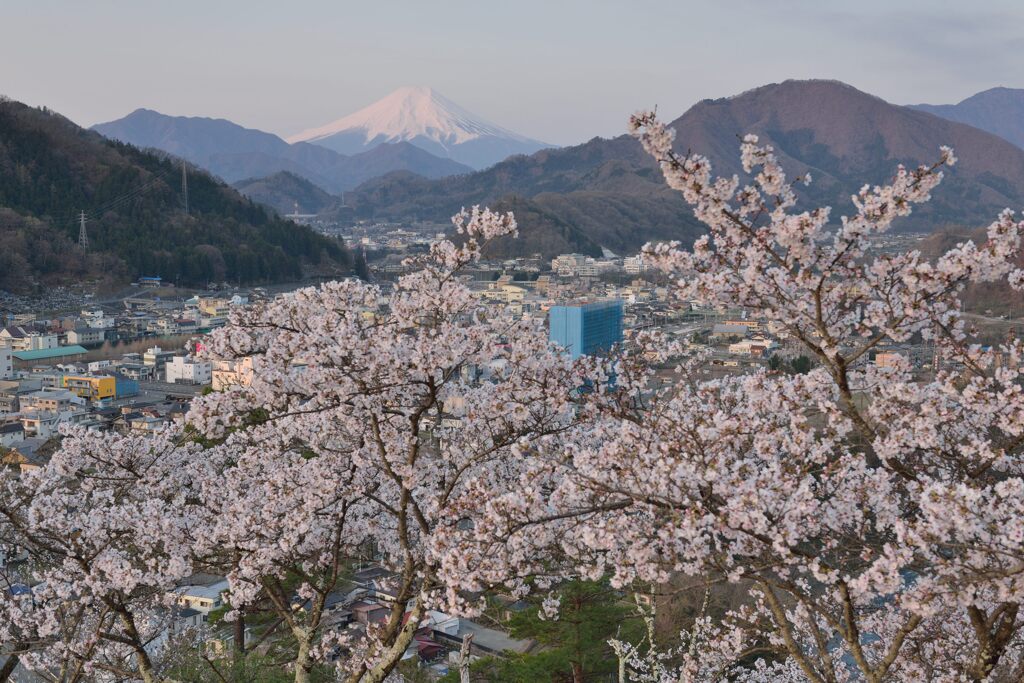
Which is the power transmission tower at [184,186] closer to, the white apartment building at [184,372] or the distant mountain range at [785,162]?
the white apartment building at [184,372]

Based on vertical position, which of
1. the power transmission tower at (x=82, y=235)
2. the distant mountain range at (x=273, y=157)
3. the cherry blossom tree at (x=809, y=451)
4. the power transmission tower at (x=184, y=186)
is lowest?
the cherry blossom tree at (x=809, y=451)

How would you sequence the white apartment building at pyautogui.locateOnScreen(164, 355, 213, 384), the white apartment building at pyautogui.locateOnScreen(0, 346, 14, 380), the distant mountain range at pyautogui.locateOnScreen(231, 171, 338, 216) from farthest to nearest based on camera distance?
the distant mountain range at pyautogui.locateOnScreen(231, 171, 338, 216) < the white apartment building at pyautogui.locateOnScreen(164, 355, 213, 384) < the white apartment building at pyautogui.locateOnScreen(0, 346, 14, 380)

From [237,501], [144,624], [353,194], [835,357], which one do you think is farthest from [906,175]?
[353,194]

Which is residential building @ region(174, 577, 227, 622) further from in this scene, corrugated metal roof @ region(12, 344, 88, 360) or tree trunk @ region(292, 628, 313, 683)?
corrugated metal roof @ region(12, 344, 88, 360)

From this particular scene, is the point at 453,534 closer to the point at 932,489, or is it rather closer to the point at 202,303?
the point at 932,489

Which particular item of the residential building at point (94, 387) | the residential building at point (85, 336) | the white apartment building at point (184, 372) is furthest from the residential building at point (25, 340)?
the residential building at point (94, 387)

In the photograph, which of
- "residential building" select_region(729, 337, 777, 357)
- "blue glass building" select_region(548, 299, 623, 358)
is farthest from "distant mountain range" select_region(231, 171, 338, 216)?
"blue glass building" select_region(548, 299, 623, 358)
